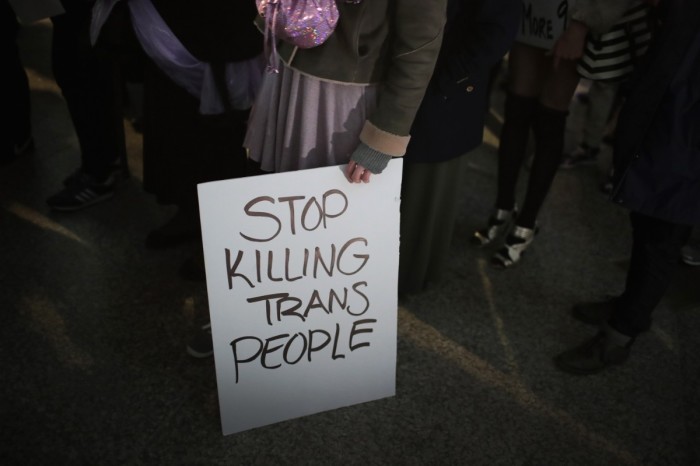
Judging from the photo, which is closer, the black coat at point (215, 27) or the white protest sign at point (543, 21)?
the black coat at point (215, 27)

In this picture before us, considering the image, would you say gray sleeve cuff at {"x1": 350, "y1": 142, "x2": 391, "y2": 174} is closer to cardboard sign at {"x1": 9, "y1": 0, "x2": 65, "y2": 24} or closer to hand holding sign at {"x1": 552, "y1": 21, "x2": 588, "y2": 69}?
hand holding sign at {"x1": 552, "y1": 21, "x2": 588, "y2": 69}

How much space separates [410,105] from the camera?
1.30 metres

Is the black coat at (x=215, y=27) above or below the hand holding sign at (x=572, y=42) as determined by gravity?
above

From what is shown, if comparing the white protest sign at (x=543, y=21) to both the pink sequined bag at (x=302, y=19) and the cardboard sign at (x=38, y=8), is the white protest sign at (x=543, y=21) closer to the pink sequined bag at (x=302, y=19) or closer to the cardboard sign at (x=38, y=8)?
the pink sequined bag at (x=302, y=19)

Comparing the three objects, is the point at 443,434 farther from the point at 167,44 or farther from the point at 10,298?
the point at 10,298

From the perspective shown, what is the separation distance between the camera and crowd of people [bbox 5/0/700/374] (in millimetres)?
1318

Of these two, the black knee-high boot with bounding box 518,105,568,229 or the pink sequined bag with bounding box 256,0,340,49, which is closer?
the pink sequined bag with bounding box 256,0,340,49

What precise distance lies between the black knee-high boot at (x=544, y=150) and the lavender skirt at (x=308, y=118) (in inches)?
35.5

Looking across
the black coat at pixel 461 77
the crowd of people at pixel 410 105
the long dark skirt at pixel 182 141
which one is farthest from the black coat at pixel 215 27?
the black coat at pixel 461 77

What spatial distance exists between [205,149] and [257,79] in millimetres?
268

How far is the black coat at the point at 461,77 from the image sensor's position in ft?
4.99

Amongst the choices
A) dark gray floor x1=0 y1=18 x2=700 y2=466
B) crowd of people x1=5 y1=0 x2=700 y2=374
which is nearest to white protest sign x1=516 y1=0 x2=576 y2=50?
crowd of people x1=5 y1=0 x2=700 y2=374

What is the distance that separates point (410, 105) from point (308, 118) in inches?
9.2

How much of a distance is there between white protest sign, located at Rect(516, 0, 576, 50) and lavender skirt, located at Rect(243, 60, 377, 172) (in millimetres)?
831
